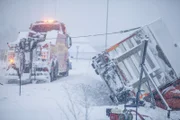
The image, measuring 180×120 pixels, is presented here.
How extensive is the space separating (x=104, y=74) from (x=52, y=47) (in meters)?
3.16

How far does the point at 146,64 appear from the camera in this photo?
582 cm

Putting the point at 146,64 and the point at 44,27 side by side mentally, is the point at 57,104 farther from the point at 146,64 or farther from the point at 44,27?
the point at 44,27

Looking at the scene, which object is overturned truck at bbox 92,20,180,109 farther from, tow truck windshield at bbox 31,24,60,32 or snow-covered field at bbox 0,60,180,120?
tow truck windshield at bbox 31,24,60,32

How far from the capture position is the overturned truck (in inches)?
225

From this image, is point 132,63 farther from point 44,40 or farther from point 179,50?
point 44,40

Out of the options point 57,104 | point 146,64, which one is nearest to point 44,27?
point 57,104

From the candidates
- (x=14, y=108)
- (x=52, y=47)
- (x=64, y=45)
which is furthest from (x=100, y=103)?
(x=64, y=45)

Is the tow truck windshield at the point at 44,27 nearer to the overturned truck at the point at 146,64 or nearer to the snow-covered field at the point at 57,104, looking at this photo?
the snow-covered field at the point at 57,104

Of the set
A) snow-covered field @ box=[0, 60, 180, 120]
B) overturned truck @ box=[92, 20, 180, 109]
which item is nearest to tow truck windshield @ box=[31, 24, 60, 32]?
snow-covered field @ box=[0, 60, 180, 120]

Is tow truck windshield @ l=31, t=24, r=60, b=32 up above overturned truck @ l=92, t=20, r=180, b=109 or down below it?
above

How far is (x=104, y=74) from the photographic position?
5828mm

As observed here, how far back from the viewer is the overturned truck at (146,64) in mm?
5703

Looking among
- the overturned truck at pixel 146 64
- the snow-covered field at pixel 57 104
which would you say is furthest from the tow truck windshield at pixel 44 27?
the overturned truck at pixel 146 64

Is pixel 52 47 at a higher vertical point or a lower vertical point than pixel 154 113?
higher
